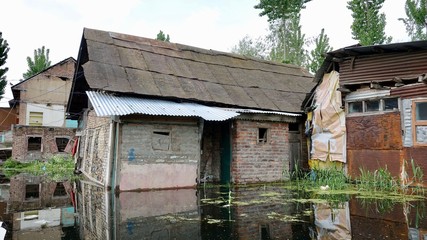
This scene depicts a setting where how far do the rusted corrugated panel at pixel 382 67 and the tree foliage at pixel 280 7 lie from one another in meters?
18.1

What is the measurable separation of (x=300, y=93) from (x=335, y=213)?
9.43 m

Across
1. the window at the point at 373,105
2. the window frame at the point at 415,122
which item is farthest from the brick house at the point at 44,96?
the window frame at the point at 415,122

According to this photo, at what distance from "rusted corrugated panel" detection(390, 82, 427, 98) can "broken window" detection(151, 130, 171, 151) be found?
22.2 feet

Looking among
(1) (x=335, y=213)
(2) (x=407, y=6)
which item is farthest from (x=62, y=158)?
(2) (x=407, y=6)

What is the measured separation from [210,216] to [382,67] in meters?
7.37

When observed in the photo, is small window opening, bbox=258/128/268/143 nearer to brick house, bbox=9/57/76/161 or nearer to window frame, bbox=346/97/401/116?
window frame, bbox=346/97/401/116

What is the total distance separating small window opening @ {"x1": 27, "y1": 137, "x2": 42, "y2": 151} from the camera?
22.8 metres

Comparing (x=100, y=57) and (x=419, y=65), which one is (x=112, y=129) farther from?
(x=419, y=65)

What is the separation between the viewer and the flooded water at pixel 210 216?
4773 mm

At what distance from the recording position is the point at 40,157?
2241 cm

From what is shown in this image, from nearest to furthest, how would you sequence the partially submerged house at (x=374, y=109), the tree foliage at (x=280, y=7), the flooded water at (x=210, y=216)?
the flooded water at (x=210, y=216) < the partially submerged house at (x=374, y=109) < the tree foliage at (x=280, y=7)

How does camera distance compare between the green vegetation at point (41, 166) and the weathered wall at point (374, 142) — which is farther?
the green vegetation at point (41, 166)

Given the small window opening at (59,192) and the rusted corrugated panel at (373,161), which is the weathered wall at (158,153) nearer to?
the small window opening at (59,192)

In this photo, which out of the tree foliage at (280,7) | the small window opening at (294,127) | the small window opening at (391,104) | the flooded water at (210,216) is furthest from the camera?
the tree foliage at (280,7)
